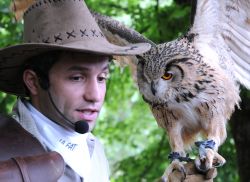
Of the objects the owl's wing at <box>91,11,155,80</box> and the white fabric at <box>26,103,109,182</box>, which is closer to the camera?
the white fabric at <box>26,103,109,182</box>

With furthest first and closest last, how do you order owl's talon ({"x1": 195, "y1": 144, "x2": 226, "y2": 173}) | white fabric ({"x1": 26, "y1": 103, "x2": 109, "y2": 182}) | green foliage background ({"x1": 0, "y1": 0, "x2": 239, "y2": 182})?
green foliage background ({"x1": 0, "y1": 0, "x2": 239, "y2": 182}), owl's talon ({"x1": 195, "y1": 144, "x2": 226, "y2": 173}), white fabric ({"x1": 26, "y1": 103, "x2": 109, "y2": 182})

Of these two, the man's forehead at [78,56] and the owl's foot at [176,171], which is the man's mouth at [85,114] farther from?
the owl's foot at [176,171]

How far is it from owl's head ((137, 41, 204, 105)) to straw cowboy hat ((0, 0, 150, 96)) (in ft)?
2.89

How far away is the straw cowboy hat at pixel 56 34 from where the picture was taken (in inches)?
78.4

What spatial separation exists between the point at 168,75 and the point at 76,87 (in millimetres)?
1153

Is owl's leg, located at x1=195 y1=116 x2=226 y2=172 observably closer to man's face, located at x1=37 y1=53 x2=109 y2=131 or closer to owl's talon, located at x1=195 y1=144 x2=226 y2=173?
owl's talon, located at x1=195 y1=144 x2=226 y2=173

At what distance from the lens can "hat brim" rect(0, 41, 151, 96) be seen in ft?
6.39

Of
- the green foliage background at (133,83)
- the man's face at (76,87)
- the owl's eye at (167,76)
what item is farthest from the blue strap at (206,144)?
the green foliage background at (133,83)

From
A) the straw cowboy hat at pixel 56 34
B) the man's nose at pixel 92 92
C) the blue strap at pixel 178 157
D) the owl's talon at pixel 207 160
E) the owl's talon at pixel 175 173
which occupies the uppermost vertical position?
the straw cowboy hat at pixel 56 34

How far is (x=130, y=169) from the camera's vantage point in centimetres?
541

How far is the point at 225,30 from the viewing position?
11.0 ft

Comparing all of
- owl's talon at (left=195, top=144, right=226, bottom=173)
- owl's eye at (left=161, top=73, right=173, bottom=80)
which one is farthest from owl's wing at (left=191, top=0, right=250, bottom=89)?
owl's talon at (left=195, top=144, right=226, bottom=173)

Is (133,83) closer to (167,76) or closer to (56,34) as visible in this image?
(167,76)

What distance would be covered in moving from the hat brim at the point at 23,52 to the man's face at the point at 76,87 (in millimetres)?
66
